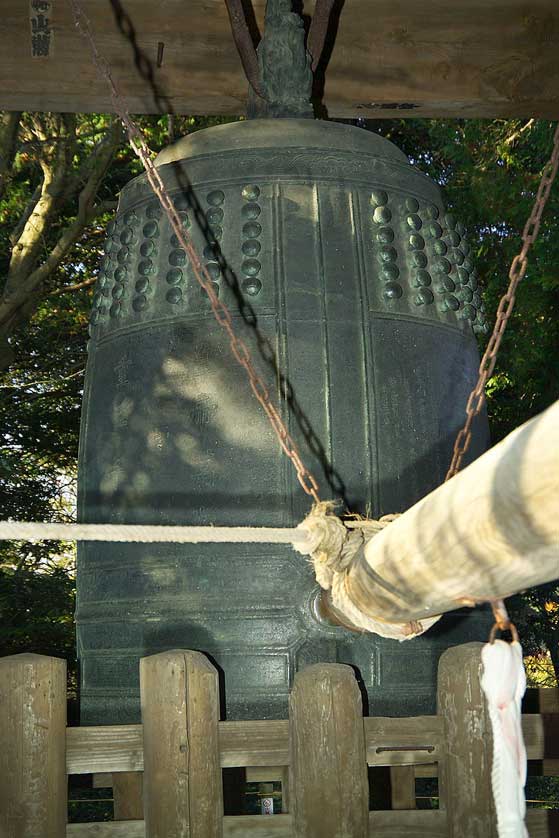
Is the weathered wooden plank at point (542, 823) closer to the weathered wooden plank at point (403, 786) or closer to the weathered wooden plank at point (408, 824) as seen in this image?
the weathered wooden plank at point (408, 824)

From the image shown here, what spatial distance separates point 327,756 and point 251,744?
19 centimetres

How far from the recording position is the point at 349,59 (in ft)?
12.1

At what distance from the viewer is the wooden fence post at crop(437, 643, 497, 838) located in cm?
229

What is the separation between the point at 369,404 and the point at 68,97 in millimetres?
1696

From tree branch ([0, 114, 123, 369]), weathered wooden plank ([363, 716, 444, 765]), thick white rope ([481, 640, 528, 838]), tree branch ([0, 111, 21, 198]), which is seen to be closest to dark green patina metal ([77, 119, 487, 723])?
weathered wooden plank ([363, 716, 444, 765])

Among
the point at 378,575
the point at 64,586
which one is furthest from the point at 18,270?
the point at 378,575

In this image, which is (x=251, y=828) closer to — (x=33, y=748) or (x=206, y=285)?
(x=33, y=748)

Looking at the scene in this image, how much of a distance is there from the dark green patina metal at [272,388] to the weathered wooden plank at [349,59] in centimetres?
58

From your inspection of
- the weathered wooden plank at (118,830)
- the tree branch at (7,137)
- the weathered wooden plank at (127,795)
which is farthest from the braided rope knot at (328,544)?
the tree branch at (7,137)

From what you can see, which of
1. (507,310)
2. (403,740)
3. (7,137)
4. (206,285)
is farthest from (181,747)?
(7,137)

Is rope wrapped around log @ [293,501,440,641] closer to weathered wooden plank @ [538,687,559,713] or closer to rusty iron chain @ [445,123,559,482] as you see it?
rusty iron chain @ [445,123,559,482]

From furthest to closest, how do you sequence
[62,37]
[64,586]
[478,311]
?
[64,586] → [62,37] → [478,311]

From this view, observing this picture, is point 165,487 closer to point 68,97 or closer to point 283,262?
point 283,262

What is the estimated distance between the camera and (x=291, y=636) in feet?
8.62
